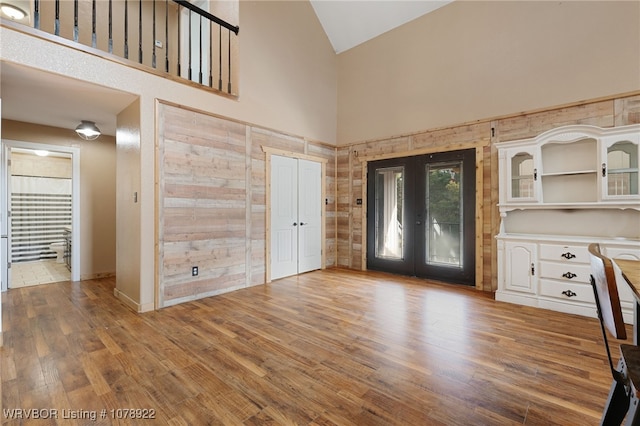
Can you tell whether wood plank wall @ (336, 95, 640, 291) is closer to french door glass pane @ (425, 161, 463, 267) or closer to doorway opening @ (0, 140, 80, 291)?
french door glass pane @ (425, 161, 463, 267)

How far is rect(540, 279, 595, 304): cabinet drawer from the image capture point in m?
3.20

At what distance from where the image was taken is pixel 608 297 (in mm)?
1066

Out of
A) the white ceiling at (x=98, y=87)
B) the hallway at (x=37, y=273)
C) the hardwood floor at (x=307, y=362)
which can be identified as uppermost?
the white ceiling at (x=98, y=87)

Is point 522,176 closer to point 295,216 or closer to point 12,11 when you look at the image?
point 295,216

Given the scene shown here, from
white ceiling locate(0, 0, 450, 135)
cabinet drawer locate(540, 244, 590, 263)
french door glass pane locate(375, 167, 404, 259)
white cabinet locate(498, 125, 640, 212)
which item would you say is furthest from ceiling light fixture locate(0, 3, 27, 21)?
cabinet drawer locate(540, 244, 590, 263)

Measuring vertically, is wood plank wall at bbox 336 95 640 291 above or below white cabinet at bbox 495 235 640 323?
above

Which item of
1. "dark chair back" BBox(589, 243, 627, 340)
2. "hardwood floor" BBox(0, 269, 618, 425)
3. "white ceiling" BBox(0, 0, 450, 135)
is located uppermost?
"white ceiling" BBox(0, 0, 450, 135)

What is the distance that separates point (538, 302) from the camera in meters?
3.50

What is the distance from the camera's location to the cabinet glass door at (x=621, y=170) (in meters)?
3.17

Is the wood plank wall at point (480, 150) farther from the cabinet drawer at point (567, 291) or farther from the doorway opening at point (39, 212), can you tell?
the doorway opening at point (39, 212)

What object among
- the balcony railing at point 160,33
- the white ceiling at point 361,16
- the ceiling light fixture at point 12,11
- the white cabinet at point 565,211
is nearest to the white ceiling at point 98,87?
the white ceiling at point 361,16

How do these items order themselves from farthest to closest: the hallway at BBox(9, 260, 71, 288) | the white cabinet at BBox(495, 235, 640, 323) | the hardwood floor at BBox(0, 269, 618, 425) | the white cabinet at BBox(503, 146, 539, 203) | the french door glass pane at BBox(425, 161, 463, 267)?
1. the hallway at BBox(9, 260, 71, 288)
2. the french door glass pane at BBox(425, 161, 463, 267)
3. the white cabinet at BBox(503, 146, 539, 203)
4. the white cabinet at BBox(495, 235, 640, 323)
5. the hardwood floor at BBox(0, 269, 618, 425)

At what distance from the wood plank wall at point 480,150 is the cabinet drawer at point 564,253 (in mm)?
716

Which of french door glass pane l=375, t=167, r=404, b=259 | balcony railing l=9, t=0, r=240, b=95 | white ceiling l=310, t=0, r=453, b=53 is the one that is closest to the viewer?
balcony railing l=9, t=0, r=240, b=95
